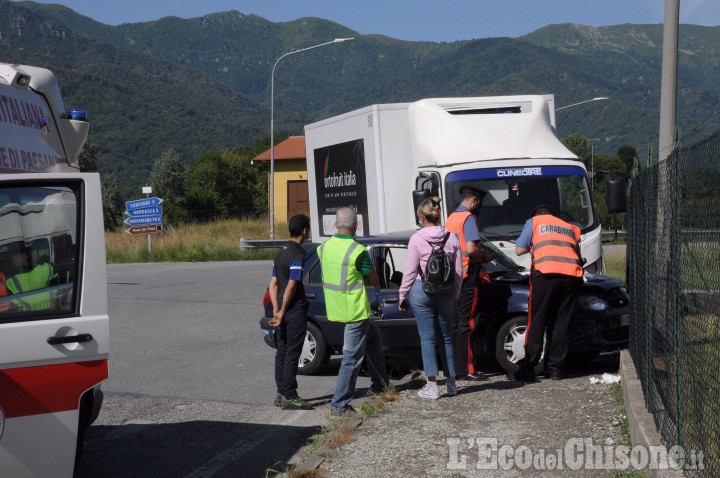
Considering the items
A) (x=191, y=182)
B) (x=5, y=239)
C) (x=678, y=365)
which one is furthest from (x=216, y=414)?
(x=191, y=182)

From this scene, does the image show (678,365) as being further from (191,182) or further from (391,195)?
(191,182)

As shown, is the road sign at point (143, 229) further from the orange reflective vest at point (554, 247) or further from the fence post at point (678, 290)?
the fence post at point (678, 290)

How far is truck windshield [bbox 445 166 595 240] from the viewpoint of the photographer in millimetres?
11516

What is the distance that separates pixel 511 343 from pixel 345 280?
84.7 inches

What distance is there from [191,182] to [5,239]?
87748 mm

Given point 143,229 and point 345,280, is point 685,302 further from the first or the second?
point 143,229

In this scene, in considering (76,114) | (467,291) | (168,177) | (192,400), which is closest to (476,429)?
(467,291)

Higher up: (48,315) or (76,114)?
(76,114)

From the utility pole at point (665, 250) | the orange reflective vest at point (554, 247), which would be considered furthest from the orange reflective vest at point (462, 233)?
the utility pole at point (665, 250)

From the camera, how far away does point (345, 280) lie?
731 centimetres

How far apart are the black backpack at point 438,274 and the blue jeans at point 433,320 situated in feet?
0.36

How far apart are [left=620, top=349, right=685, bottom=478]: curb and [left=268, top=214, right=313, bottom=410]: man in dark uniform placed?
2.74 meters

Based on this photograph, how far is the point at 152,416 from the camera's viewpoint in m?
7.61

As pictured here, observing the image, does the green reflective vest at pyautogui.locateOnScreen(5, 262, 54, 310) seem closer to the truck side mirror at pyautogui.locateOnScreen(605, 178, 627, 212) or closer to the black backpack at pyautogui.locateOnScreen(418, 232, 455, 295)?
the black backpack at pyautogui.locateOnScreen(418, 232, 455, 295)
